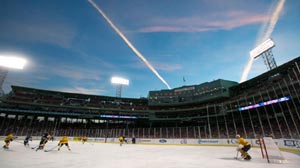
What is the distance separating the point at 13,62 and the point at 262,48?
210ft

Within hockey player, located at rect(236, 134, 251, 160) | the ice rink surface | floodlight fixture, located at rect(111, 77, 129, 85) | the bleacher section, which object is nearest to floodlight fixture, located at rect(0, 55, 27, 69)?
the bleacher section

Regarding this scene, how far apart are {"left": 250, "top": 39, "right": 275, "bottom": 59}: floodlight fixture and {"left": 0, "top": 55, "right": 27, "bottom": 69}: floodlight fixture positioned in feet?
201

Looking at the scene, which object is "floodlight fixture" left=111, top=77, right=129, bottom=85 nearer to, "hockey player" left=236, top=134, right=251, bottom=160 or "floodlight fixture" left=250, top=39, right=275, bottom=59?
"floodlight fixture" left=250, top=39, right=275, bottom=59

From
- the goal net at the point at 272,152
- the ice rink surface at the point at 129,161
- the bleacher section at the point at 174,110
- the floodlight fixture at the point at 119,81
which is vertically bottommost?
the ice rink surface at the point at 129,161

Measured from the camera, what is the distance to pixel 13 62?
33656mm

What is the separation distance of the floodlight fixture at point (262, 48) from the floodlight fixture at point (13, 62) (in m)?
61.3

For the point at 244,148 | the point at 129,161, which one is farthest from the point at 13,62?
the point at 244,148

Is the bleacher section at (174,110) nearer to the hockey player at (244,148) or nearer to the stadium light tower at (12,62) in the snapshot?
the stadium light tower at (12,62)

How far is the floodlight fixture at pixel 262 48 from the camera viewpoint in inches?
1633

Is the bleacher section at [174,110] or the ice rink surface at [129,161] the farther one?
the bleacher section at [174,110]

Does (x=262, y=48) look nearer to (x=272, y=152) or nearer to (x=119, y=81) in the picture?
(x=272, y=152)

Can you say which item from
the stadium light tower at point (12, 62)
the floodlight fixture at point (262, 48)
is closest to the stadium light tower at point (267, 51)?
the floodlight fixture at point (262, 48)

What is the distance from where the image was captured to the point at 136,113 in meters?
63.5

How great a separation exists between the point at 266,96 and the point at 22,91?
7765 cm
